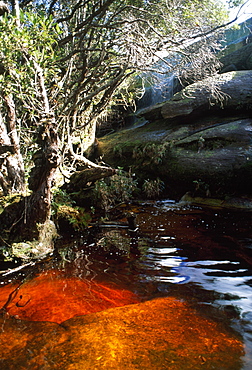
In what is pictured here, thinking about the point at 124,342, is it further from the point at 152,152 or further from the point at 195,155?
the point at 152,152

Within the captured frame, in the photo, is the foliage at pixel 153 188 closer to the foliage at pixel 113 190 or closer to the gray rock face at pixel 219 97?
the foliage at pixel 113 190

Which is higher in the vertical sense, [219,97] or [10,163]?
[219,97]

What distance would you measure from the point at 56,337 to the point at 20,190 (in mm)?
3523

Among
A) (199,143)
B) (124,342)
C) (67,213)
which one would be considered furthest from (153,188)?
(124,342)

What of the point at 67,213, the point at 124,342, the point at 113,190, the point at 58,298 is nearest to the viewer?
the point at 124,342

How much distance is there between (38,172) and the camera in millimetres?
4012

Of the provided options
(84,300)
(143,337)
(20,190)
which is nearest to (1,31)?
(20,190)

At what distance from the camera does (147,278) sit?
3029 millimetres

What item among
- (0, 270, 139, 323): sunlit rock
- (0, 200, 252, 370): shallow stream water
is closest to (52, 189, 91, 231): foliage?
(0, 200, 252, 370): shallow stream water

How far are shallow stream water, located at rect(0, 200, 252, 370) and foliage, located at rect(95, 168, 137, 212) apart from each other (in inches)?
74.5

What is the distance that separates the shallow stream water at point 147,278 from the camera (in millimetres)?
2277

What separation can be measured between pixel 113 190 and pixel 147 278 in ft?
15.8

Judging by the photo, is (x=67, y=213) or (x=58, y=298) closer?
(x=58, y=298)

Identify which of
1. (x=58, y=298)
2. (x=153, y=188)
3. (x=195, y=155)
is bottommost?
(x=153, y=188)
